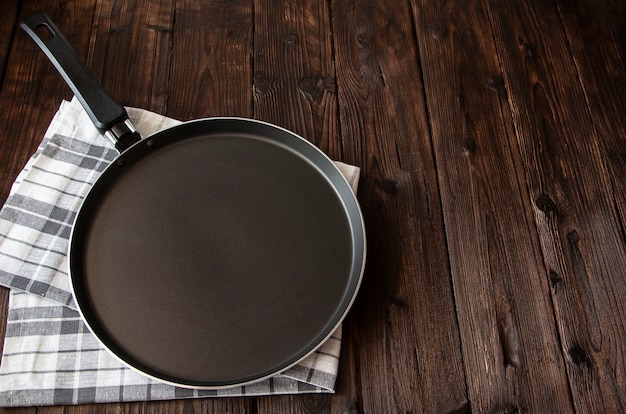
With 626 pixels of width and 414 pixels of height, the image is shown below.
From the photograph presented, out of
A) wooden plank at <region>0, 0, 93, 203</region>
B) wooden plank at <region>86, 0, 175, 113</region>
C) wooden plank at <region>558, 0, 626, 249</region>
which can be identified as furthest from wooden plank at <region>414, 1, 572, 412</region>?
wooden plank at <region>0, 0, 93, 203</region>

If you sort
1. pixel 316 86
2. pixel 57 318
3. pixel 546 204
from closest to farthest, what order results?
1. pixel 57 318
2. pixel 546 204
3. pixel 316 86

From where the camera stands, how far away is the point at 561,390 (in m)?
0.78

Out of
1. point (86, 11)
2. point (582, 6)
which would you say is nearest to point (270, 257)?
point (86, 11)

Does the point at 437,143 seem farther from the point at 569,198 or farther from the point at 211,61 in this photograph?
the point at 211,61

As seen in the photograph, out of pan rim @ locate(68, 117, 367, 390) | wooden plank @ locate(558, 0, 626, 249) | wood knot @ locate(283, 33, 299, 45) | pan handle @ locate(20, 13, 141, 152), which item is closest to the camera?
pan rim @ locate(68, 117, 367, 390)

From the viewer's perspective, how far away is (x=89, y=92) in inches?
33.5

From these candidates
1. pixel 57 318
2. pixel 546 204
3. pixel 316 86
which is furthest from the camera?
pixel 316 86

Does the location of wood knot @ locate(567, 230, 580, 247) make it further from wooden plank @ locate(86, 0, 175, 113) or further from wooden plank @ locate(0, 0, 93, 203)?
wooden plank @ locate(0, 0, 93, 203)

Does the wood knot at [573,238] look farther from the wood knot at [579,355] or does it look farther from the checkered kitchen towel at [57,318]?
the checkered kitchen towel at [57,318]

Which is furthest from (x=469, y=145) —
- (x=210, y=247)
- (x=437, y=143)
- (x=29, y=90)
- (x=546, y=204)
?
(x=29, y=90)

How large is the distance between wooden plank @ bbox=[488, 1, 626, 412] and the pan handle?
2.09 feet

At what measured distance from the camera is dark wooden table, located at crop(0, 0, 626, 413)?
2.60 feet

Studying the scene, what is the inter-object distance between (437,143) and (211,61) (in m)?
0.43

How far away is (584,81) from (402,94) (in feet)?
1.07
